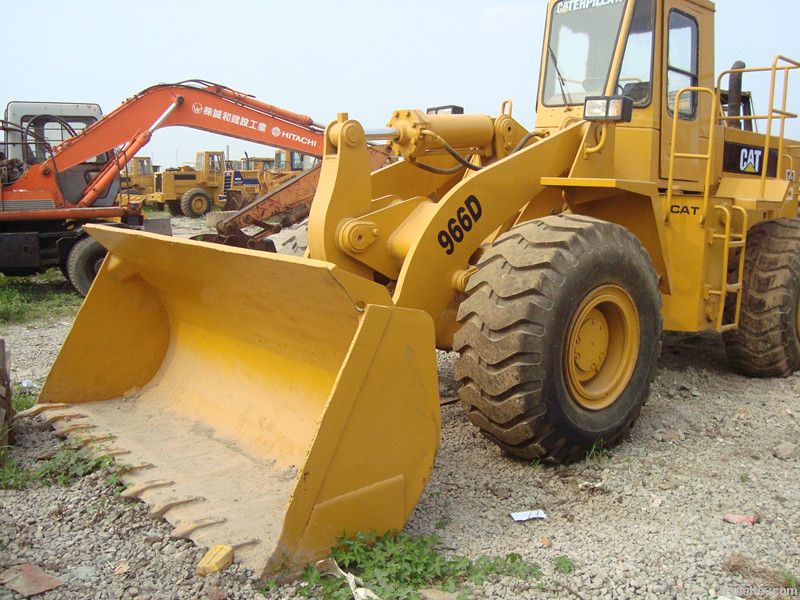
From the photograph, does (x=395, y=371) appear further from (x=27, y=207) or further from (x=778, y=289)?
(x=27, y=207)

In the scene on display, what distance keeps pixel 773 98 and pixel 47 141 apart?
9.28 metres

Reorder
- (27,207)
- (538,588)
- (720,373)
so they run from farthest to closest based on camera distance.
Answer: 1. (27,207)
2. (720,373)
3. (538,588)

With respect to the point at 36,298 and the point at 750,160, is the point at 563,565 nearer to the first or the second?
the point at 750,160

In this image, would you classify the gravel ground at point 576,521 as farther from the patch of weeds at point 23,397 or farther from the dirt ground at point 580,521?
the patch of weeds at point 23,397

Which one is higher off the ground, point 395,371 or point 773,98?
point 773,98

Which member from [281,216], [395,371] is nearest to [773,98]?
→ [395,371]

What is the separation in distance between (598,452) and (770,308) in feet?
8.13

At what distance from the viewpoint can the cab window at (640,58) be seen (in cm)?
518

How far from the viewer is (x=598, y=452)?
421 centimetres

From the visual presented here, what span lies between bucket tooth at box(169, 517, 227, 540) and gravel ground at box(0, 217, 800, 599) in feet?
0.17

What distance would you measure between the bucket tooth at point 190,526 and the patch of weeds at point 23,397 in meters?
2.12

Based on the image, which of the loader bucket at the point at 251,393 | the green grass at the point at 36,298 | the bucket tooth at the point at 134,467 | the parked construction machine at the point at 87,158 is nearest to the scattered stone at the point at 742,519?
the loader bucket at the point at 251,393

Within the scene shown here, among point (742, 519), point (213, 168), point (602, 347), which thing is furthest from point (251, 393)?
point (213, 168)

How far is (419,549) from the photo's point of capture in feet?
10.2
